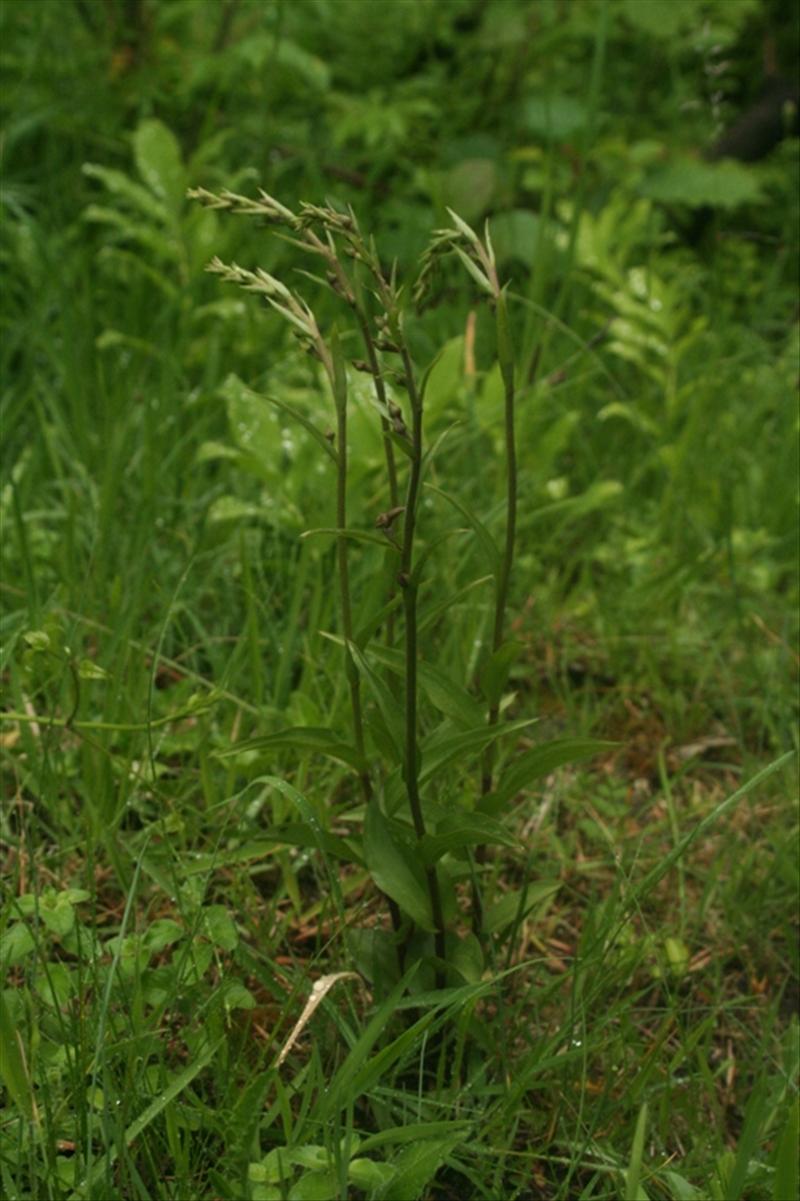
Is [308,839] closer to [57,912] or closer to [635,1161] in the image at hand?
[57,912]

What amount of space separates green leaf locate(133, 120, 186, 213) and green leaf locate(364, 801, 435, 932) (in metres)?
1.67

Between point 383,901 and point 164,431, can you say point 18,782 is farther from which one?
point 164,431

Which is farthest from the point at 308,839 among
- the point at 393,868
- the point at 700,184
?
the point at 700,184

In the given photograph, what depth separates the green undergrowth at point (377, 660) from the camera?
1.21 metres

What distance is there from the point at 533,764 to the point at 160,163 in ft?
5.68

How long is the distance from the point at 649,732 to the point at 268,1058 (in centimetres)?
82

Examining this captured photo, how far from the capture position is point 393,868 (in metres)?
1.25

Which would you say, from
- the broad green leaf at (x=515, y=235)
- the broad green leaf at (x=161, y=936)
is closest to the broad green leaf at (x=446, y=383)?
the broad green leaf at (x=515, y=235)

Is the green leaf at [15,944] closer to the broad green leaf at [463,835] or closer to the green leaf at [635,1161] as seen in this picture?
the broad green leaf at [463,835]

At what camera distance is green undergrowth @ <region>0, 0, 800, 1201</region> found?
121 cm

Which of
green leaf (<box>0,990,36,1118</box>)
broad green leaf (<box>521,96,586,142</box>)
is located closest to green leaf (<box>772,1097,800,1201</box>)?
green leaf (<box>0,990,36,1118</box>)

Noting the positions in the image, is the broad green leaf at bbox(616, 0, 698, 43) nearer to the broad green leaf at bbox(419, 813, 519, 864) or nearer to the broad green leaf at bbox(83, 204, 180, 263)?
the broad green leaf at bbox(83, 204, 180, 263)

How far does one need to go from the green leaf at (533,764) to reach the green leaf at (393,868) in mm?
90

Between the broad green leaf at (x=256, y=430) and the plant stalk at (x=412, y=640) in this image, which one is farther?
the broad green leaf at (x=256, y=430)
